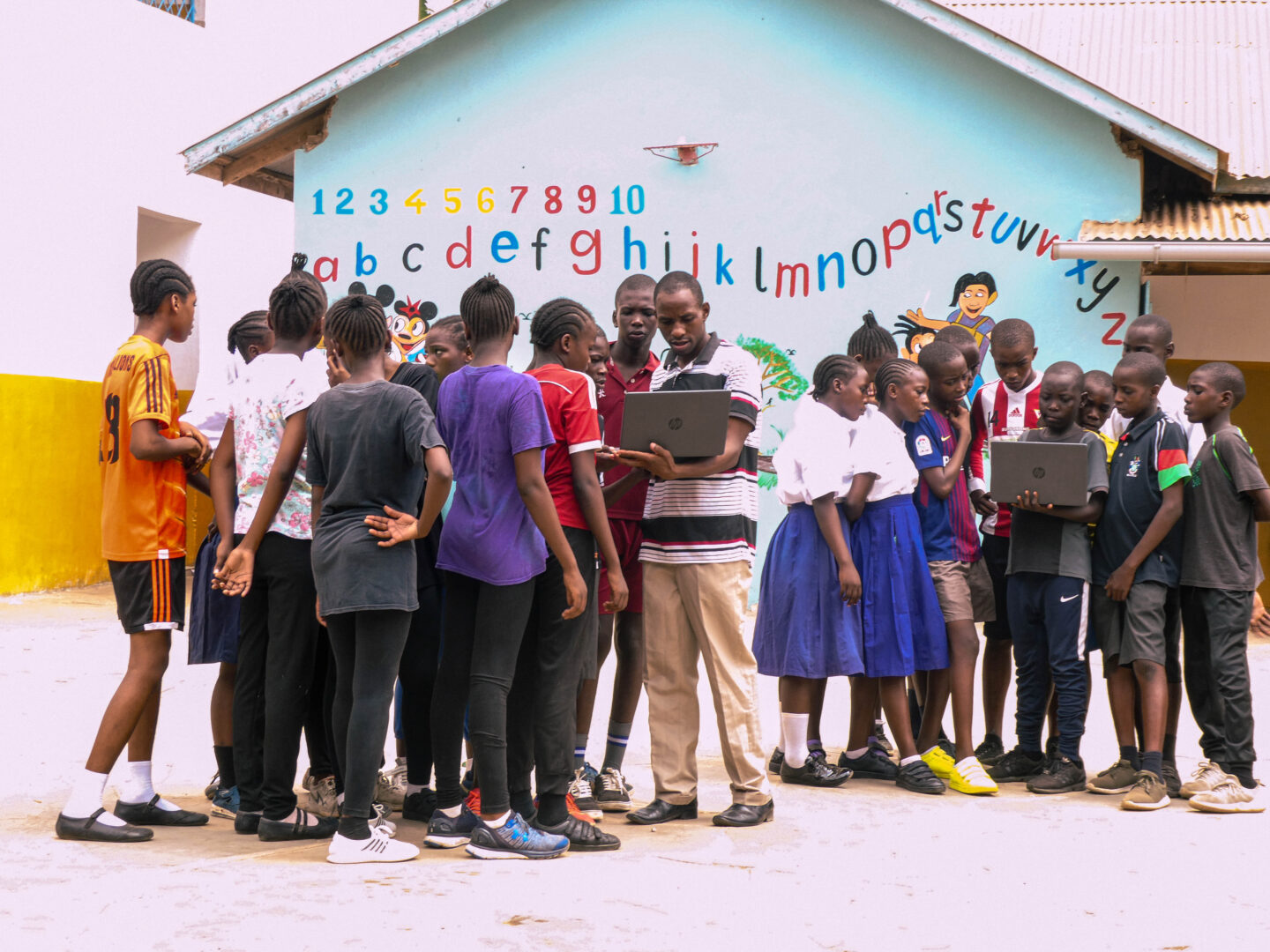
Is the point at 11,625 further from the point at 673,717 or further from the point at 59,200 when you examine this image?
the point at 673,717

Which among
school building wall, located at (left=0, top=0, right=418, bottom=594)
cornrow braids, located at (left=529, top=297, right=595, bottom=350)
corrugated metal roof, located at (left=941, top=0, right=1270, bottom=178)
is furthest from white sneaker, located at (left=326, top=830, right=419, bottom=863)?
corrugated metal roof, located at (left=941, top=0, right=1270, bottom=178)

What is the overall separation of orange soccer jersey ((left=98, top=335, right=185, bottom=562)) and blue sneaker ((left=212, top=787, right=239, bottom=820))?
34.8 inches

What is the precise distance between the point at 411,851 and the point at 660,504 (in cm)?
141

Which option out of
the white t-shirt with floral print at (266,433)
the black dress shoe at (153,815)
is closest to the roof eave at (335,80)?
the white t-shirt with floral print at (266,433)

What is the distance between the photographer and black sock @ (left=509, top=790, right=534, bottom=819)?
14.2 ft

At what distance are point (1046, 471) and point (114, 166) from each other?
9822 mm

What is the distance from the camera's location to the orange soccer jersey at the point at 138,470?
14.3 ft

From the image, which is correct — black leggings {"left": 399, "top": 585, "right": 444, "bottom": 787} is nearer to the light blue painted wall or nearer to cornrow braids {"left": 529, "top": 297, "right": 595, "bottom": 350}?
cornrow braids {"left": 529, "top": 297, "right": 595, "bottom": 350}

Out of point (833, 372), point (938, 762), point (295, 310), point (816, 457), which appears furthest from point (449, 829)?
point (833, 372)

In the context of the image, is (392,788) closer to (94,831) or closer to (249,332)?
(94,831)

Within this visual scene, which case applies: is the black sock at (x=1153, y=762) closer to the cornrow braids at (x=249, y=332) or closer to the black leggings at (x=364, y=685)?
the black leggings at (x=364, y=685)

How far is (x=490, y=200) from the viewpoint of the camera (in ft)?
33.4

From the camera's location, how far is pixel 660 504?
15.2 ft

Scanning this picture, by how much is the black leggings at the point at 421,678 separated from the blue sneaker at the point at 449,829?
31cm
